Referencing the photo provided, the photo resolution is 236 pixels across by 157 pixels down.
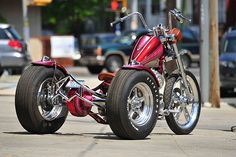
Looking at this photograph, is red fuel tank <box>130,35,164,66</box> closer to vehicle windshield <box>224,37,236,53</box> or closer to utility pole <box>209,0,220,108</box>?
utility pole <box>209,0,220,108</box>

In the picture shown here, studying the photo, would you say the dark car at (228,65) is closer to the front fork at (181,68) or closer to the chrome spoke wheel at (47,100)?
the front fork at (181,68)

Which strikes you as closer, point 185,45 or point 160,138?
point 160,138

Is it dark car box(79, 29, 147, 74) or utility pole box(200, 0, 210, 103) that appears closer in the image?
utility pole box(200, 0, 210, 103)

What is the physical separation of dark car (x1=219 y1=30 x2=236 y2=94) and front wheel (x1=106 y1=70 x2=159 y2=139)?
8790mm

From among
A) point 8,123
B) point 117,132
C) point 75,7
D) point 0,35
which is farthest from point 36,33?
point 117,132

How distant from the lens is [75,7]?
45.8m

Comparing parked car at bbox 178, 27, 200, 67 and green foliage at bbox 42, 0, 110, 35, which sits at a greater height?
green foliage at bbox 42, 0, 110, 35

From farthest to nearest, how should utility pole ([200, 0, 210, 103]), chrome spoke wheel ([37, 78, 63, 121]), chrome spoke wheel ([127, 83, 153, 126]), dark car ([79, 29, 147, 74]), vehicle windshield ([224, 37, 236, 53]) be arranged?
dark car ([79, 29, 147, 74])
vehicle windshield ([224, 37, 236, 53])
utility pole ([200, 0, 210, 103])
chrome spoke wheel ([37, 78, 63, 121])
chrome spoke wheel ([127, 83, 153, 126])

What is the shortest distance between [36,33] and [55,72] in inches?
1154

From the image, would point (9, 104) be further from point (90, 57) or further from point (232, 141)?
point (90, 57)

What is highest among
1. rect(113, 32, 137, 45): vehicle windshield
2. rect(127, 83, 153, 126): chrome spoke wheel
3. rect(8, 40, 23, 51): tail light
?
rect(127, 83, 153, 126): chrome spoke wheel

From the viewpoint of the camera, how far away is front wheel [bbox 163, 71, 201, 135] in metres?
9.09

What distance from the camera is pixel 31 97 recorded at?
8.66 metres

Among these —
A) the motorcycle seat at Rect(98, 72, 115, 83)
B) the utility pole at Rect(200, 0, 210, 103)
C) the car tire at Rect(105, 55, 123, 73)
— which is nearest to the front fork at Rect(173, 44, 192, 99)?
the motorcycle seat at Rect(98, 72, 115, 83)
